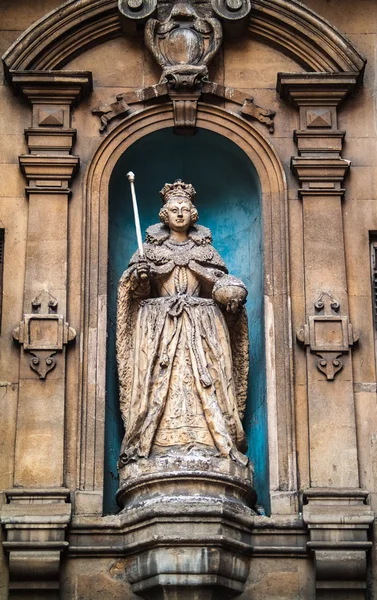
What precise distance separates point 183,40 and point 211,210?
64.6 inches

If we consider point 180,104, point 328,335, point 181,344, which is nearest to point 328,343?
point 328,335

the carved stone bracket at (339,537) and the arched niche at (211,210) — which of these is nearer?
the carved stone bracket at (339,537)

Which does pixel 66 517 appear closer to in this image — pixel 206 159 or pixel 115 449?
pixel 115 449

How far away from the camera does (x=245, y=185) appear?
1512cm

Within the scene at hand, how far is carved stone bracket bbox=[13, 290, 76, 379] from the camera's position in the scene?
13.6 m

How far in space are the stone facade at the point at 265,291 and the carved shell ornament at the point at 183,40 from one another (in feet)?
0.55

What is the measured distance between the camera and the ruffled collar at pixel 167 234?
560 inches

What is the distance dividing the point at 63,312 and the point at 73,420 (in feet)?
3.14

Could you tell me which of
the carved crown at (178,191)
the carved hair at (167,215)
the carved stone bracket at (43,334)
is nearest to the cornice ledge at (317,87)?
the carved crown at (178,191)

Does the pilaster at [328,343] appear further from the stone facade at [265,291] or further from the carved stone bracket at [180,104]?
the carved stone bracket at [180,104]

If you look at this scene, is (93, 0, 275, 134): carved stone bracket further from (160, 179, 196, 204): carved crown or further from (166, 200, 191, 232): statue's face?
(166, 200, 191, 232): statue's face

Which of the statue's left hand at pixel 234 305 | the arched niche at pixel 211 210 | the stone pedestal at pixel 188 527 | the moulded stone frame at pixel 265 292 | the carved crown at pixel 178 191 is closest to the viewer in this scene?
the stone pedestal at pixel 188 527

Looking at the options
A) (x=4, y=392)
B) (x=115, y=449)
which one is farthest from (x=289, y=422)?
(x=4, y=392)

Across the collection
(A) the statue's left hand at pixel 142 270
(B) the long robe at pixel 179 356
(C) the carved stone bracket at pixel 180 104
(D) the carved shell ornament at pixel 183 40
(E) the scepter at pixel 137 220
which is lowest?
(B) the long robe at pixel 179 356
